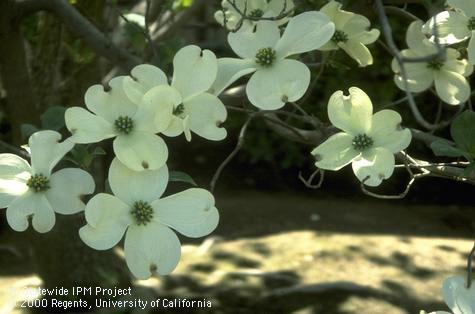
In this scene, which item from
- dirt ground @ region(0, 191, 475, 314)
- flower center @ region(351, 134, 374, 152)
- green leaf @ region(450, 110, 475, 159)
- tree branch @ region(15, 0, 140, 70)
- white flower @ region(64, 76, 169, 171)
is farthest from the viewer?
dirt ground @ region(0, 191, 475, 314)

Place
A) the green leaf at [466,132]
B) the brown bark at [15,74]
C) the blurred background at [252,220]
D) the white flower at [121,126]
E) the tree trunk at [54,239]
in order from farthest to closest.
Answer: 1. the tree trunk at [54,239]
2. the blurred background at [252,220]
3. the brown bark at [15,74]
4. the green leaf at [466,132]
5. the white flower at [121,126]

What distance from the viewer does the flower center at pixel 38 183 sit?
1140mm

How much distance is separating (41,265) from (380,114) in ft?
6.39

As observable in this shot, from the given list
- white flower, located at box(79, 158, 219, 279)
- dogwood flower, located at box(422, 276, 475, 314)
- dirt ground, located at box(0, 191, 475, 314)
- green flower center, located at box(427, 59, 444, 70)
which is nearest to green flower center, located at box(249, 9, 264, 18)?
green flower center, located at box(427, 59, 444, 70)

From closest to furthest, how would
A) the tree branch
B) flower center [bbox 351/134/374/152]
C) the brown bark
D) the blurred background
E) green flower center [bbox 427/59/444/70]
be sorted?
flower center [bbox 351/134/374/152] < green flower center [bbox 427/59/444/70] < the tree branch < the brown bark < the blurred background

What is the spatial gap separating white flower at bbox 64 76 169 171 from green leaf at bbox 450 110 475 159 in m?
0.52

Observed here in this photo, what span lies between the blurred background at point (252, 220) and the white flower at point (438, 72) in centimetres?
9

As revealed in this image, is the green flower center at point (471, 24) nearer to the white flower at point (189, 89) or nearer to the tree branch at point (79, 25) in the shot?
the white flower at point (189, 89)

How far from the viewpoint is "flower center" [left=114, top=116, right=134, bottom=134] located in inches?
41.9

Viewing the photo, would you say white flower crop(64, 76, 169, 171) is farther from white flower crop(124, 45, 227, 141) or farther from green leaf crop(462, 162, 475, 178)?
green leaf crop(462, 162, 475, 178)

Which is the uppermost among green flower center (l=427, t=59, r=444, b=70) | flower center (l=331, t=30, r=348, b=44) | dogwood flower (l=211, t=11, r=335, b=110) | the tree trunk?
the tree trunk

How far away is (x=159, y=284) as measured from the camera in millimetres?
3076

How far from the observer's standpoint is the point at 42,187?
1145 mm

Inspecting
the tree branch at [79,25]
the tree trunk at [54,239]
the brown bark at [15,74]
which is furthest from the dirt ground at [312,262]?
the tree branch at [79,25]
